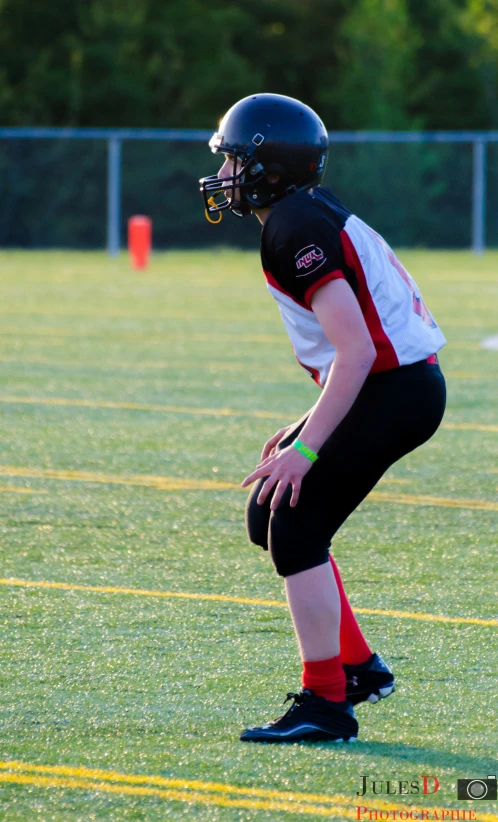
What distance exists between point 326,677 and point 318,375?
790 millimetres

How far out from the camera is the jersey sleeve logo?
3.26 metres

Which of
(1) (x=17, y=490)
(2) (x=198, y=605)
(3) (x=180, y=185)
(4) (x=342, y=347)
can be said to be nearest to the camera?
(4) (x=342, y=347)

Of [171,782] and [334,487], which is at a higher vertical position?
[334,487]

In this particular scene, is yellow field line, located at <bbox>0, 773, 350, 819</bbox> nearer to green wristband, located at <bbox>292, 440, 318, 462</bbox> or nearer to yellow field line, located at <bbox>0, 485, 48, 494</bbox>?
green wristband, located at <bbox>292, 440, 318, 462</bbox>

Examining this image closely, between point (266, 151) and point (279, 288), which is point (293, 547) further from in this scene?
point (266, 151)

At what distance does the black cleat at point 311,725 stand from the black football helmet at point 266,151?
1.29 meters

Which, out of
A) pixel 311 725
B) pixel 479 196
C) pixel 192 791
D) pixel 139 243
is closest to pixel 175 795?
pixel 192 791

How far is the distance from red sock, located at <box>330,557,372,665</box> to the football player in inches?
5.6

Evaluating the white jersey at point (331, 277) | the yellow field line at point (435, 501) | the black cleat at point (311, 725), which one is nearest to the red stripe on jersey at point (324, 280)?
the white jersey at point (331, 277)

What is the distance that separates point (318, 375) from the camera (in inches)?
141

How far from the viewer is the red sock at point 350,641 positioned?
3709mm

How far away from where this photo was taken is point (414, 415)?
138 inches

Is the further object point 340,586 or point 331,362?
point 340,586

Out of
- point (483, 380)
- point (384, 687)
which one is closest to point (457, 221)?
point (483, 380)
